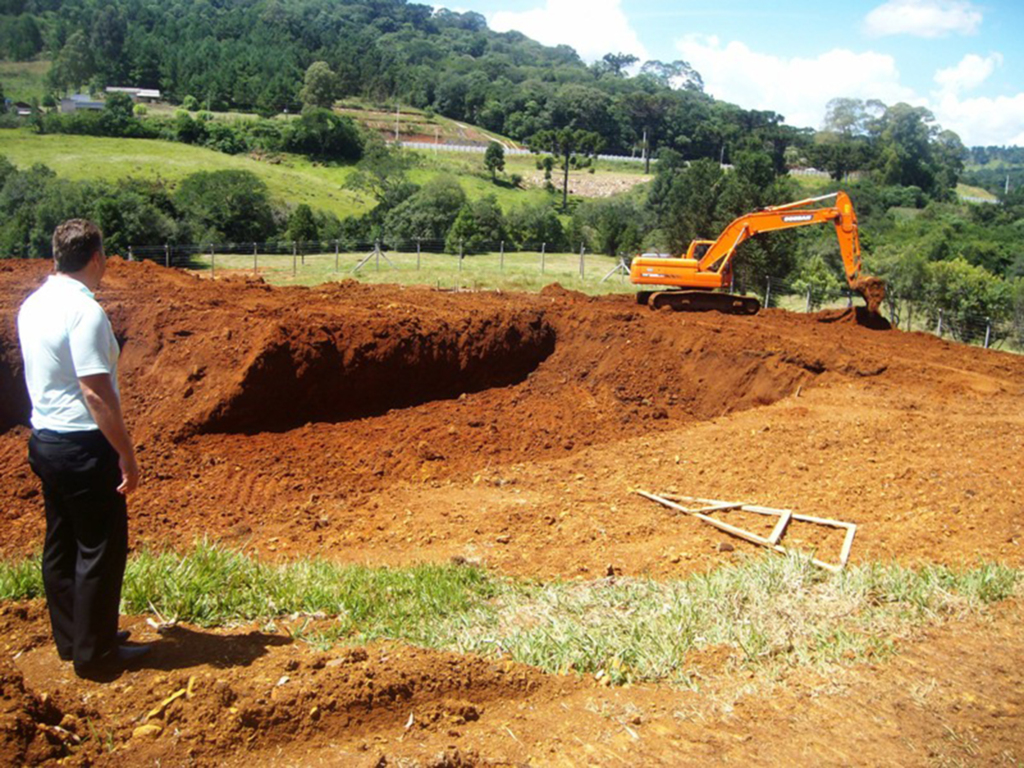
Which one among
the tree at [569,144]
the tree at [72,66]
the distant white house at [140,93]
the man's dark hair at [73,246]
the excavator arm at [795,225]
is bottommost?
the man's dark hair at [73,246]

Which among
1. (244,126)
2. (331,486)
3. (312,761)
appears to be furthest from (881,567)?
(244,126)

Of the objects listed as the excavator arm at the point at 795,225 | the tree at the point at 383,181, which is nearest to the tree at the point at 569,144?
the tree at the point at 383,181

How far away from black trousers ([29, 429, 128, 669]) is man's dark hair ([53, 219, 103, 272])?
80 cm

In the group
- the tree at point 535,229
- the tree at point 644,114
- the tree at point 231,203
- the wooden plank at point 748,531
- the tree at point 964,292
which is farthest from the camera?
the tree at point 644,114

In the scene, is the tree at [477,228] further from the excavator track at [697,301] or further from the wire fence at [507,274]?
the excavator track at [697,301]

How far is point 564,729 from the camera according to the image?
377 cm

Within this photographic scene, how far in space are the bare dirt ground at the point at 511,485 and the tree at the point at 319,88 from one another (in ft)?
291

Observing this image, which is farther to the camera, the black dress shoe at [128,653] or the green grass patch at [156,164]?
the green grass patch at [156,164]

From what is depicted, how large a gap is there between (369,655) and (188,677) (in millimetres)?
841

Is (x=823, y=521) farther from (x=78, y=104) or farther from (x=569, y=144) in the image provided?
(x=78, y=104)

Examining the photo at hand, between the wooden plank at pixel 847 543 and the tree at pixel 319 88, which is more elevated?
the tree at pixel 319 88

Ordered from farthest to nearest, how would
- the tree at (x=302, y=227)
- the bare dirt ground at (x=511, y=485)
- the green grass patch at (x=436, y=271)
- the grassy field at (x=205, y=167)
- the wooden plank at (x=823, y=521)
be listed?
1. the grassy field at (x=205, y=167)
2. the tree at (x=302, y=227)
3. the green grass patch at (x=436, y=271)
4. the wooden plank at (x=823, y=521)
5. the bare dirt ground at (x=511, y=485)

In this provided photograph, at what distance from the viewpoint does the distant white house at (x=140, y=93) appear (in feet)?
309

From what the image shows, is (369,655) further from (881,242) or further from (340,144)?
(340,144)
